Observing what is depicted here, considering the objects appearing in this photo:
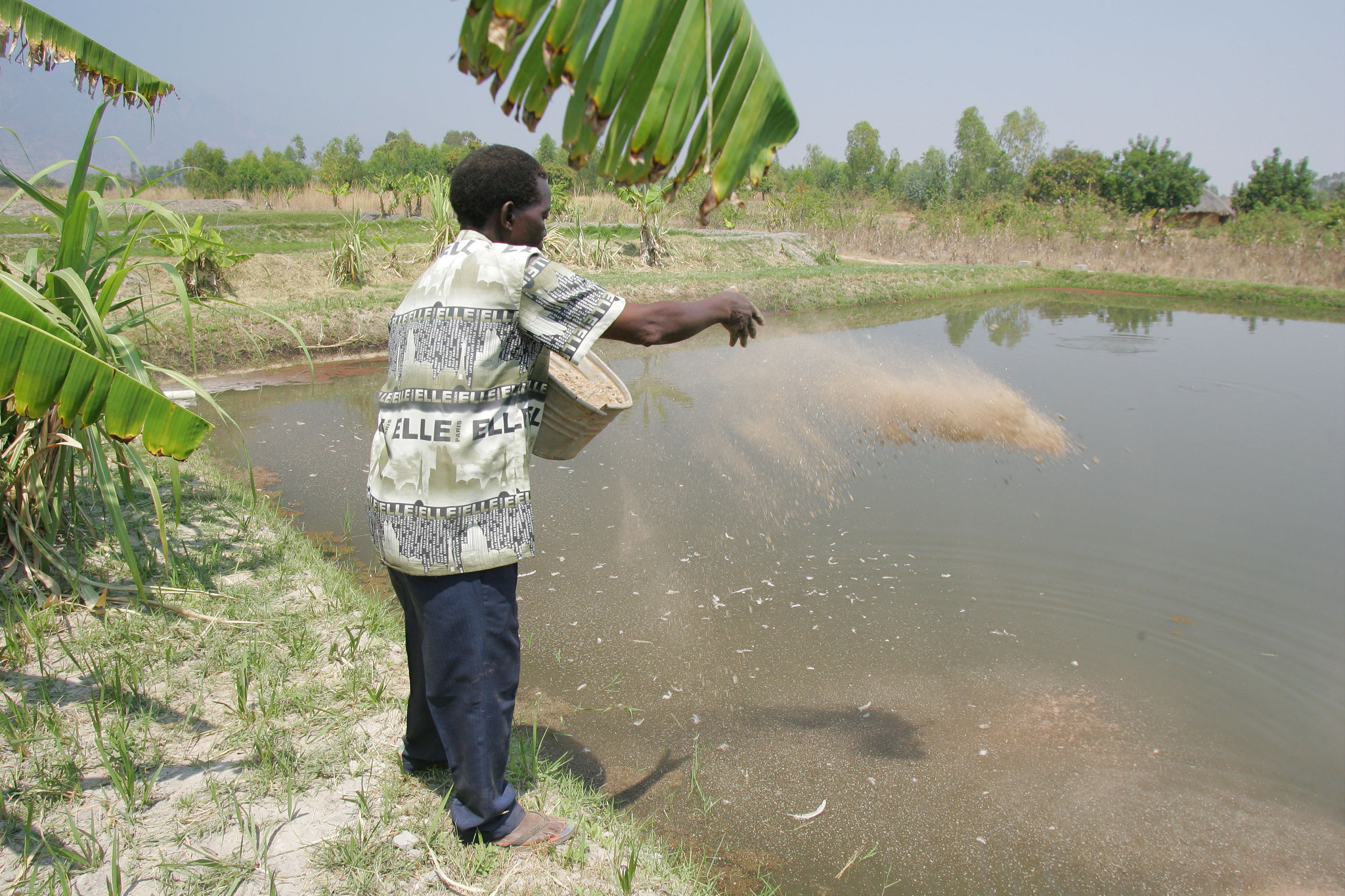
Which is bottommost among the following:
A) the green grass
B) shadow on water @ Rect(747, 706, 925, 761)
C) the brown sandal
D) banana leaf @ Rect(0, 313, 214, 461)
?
shadow on water @ Rect(747, 706, 925, 761)

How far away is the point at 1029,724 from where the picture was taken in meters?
3.06

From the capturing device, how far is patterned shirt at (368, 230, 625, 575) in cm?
174

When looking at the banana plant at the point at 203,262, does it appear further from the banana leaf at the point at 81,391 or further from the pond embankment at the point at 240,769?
the banana leaf at the point at 81,391

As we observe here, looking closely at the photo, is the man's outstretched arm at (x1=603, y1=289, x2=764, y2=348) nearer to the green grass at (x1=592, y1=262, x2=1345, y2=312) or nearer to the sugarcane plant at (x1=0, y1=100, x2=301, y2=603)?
the sugarcane plant at (x1=0, y1=100, x2=301, y2=603)

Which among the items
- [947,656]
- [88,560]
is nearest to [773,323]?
[947,656]

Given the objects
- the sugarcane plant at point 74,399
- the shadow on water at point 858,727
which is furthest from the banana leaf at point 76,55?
the shadow on water at point 858,727

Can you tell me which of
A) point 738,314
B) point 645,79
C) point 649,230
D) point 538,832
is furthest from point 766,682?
point 649,230

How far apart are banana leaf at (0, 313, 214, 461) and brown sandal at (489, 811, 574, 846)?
1268 millimetres

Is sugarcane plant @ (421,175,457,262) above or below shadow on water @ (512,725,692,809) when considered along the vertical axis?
above

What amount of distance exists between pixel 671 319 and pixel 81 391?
1.53m

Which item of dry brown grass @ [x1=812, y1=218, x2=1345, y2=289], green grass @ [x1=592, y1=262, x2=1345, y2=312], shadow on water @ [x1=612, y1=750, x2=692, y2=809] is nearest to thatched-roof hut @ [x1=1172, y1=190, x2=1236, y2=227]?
dry brown grass @ [x1=812, y1=218, x2=1345, y2=289]

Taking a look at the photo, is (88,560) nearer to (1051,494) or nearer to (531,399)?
(531,399)

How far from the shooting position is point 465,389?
1747 mm

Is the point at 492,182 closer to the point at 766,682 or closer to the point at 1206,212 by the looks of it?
the point at 766,682
